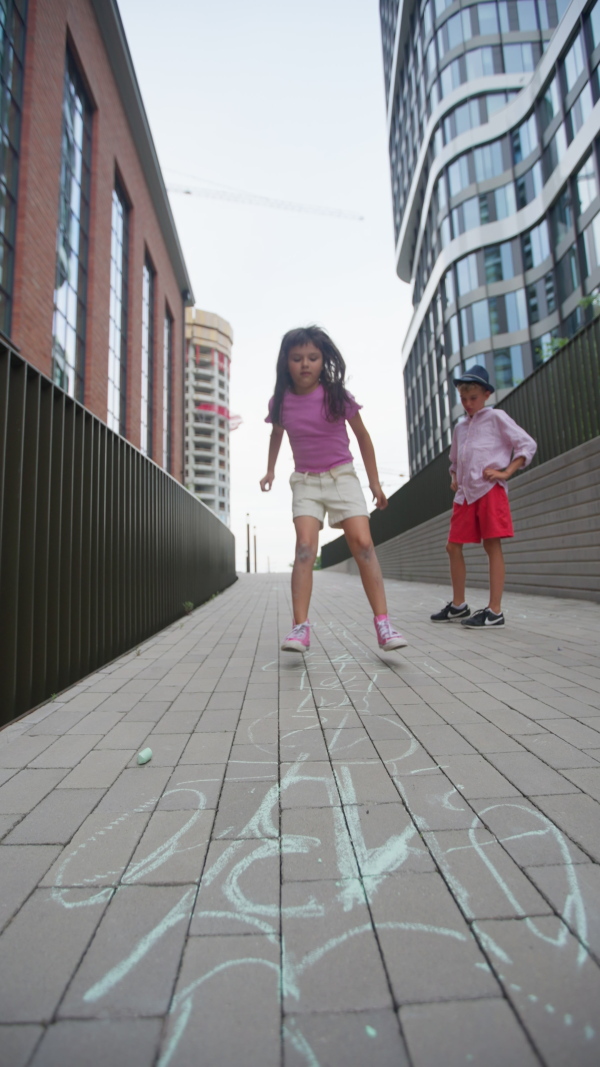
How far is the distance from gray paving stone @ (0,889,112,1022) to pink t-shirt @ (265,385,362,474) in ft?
9.00

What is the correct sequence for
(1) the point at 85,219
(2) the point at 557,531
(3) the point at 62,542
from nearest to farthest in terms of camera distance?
(3) the point at 62,542 < (2) the point at 557,531 < (1) the point at 85,219

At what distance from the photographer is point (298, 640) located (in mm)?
3316

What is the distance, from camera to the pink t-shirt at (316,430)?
3525 millimetres

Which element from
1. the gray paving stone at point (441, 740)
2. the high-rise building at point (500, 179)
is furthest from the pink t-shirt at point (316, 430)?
the high-rise building at point (500, 179)

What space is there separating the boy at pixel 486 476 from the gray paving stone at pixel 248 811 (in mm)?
3254

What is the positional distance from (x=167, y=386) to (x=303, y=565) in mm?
29254

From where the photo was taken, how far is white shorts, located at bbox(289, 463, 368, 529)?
3.54 metres

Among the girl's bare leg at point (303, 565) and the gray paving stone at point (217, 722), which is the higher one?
the girl's bare leg at point (303, 565)

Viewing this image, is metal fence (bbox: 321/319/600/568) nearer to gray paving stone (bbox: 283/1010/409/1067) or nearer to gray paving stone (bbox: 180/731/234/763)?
gray paving stone (bbox: 180/731/234/763)

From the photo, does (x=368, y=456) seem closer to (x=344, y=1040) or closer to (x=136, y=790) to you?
(x=136, y=790)

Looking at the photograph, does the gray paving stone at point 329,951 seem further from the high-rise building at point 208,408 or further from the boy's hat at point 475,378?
the high-rise building at point 208,408

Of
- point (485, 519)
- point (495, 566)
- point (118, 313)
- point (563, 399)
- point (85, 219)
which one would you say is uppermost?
point (85, 219)

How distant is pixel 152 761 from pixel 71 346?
17.6m

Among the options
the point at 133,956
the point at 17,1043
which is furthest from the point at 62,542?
the point at 17,1043
